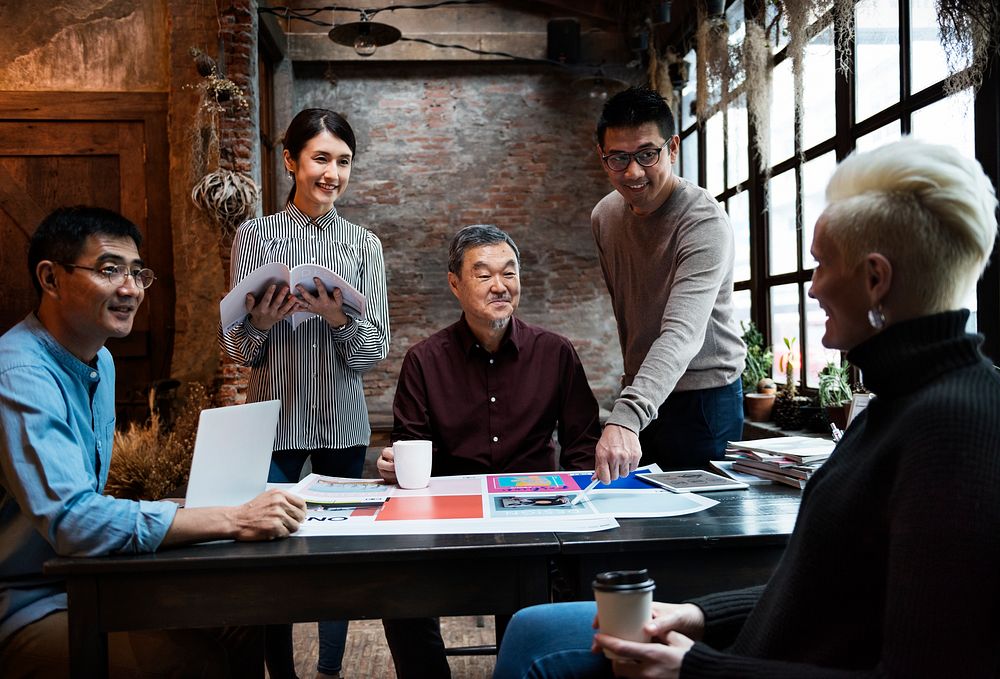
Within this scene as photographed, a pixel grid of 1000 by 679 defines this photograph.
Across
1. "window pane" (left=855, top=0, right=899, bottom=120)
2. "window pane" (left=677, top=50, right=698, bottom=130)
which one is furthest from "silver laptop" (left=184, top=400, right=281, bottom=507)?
"window pane" (left=677, top=50, right=698, bottom=130)

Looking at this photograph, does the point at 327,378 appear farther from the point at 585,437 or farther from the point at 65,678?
the point at 65,678

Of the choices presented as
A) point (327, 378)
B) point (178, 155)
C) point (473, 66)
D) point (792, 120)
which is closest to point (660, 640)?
point (327, 378)

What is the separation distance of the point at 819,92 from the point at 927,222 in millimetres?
4174

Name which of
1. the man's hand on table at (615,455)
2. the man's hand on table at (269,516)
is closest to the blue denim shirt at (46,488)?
the man's hand on table at (269,516)

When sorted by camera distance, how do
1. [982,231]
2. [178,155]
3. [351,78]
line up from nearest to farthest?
[982,231], [178,155], [351,78]

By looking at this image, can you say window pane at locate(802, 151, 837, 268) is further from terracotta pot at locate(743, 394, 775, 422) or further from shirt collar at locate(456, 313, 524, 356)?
shirt collar at locate(456, 313, 524, 356)

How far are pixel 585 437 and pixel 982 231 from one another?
1510mm

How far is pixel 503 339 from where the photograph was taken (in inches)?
97.2

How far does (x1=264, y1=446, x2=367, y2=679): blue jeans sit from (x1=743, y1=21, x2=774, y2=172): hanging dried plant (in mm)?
3676

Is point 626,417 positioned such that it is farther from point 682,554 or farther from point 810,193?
point 810,193

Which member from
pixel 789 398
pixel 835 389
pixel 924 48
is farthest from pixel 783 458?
pixel 789 398

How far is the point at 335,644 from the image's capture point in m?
2.64

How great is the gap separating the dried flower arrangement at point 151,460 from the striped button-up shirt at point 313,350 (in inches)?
84.2

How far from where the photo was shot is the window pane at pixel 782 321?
5066 mm
